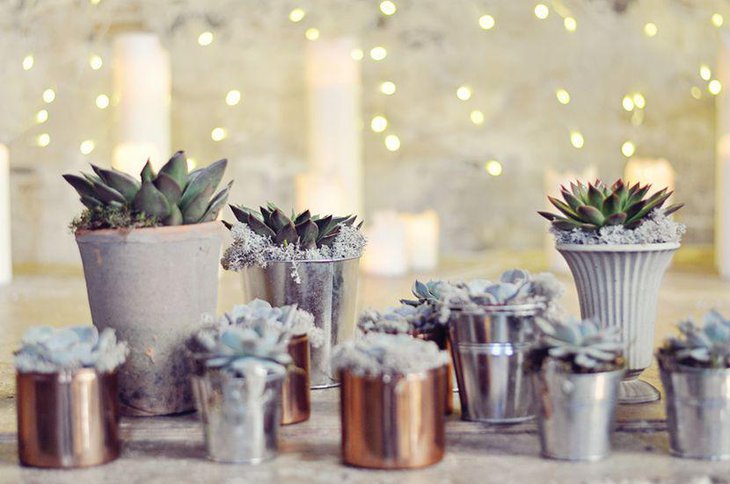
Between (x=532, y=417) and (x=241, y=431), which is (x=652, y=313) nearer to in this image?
(x=532, y=417)

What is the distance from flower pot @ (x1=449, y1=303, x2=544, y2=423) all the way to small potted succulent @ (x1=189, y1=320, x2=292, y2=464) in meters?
0.33

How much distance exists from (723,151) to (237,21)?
308cm

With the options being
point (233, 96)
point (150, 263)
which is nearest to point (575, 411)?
point (150, 263)

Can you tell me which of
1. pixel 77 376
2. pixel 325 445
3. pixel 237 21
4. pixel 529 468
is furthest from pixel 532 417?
pixel 237 21

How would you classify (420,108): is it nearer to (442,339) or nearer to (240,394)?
(442,339)

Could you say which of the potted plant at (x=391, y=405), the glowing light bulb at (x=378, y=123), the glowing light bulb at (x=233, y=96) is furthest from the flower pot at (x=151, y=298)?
the glowing light bulb at (x=378, y=123)

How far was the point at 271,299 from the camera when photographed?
6.19ft

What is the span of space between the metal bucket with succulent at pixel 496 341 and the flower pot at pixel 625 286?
198 millimetres

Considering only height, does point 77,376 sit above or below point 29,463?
above

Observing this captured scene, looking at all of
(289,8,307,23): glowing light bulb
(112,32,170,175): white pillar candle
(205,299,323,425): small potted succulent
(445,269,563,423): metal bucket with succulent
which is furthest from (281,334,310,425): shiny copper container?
(289,8,307,23): glowing light bulb

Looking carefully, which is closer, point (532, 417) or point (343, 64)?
point (532, 417)

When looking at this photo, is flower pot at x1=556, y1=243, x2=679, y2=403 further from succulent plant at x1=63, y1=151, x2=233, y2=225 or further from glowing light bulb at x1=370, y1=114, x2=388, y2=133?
glowing light bulb at x1=370, y1=114, x2=388, y2=133

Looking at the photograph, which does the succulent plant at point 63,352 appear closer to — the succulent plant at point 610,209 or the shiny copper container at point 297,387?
the shiny copper container at point 297,387

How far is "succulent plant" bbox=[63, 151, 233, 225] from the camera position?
1.64 meters
